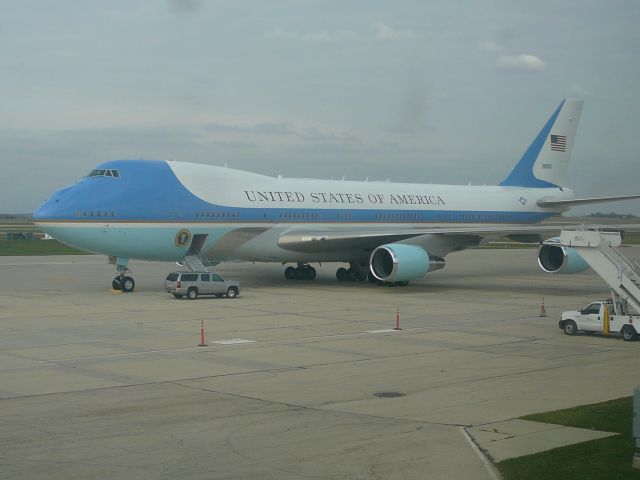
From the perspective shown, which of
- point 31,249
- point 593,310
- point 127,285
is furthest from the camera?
point 31,249

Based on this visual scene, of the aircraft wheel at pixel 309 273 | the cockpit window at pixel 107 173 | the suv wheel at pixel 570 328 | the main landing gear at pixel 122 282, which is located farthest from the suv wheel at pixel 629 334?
the aircraft wheel at pixel 309 273

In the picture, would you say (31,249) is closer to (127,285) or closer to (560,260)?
(127,285)

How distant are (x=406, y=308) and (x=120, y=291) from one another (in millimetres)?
12292

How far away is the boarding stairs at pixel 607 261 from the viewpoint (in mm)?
24031

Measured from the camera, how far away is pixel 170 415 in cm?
1505

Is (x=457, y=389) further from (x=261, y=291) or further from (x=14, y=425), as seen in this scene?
(x=261, y=291)

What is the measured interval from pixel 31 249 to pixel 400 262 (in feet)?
147

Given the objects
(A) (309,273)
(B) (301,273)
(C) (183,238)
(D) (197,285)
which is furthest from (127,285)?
(A) (309,273)

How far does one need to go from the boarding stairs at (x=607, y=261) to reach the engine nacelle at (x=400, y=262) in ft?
45.4

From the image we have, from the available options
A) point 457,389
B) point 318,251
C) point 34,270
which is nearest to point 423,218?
point 318,251

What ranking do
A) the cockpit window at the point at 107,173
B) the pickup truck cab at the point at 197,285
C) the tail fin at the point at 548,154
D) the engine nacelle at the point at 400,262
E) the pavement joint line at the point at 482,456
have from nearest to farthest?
the pavement joint line at the point at 482,456 < the pickup truck cab at the point at 197,285 < the cockpit window at the point at 107,173 < the engine nacelle at the point at 400,262 < the tail fin at the point at 548,154

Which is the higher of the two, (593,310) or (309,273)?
(309,273)

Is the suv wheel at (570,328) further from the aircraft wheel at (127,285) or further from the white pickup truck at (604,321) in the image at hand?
the aircraft wheel at (127,285)

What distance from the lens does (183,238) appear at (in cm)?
3769
